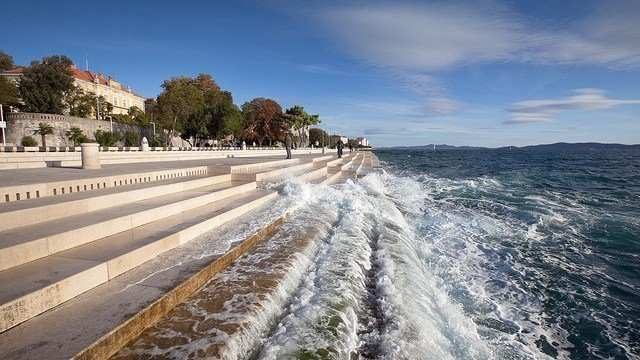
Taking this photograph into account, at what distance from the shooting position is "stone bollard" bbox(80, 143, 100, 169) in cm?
1137

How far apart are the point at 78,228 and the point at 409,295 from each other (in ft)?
14.8

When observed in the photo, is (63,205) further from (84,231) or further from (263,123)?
(263,123)

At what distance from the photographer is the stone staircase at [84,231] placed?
374cm

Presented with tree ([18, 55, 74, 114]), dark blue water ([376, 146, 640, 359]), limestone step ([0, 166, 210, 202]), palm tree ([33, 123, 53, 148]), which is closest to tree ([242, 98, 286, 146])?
tree ([18, 55, 74, 114])

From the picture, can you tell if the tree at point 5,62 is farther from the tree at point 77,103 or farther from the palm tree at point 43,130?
the palm tree at point 43,130

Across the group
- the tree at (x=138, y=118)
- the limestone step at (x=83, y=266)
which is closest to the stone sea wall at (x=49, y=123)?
the tree at (x=138, y=118)

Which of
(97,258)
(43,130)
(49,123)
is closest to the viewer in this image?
(97,258)

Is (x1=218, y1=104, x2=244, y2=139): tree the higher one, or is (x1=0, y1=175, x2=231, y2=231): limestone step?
(x1=218, y1=104, x2=244, y2=139): tree

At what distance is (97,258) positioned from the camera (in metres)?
4.56

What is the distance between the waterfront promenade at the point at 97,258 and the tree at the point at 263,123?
2166 inches

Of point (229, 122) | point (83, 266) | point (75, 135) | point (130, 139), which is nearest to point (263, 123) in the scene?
point (229, 122)

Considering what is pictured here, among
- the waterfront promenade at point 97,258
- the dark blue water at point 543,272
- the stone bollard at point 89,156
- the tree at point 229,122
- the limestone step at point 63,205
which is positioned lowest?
the dark blue water at point 543,272

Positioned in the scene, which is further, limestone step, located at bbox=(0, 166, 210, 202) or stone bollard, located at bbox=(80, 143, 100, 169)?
stone bollard, located at bbox=(80, 143, 100, 169)

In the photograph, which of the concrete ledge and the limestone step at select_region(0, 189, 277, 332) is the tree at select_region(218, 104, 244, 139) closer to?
the limestone step at select_region(0, 189, 277, 332)
